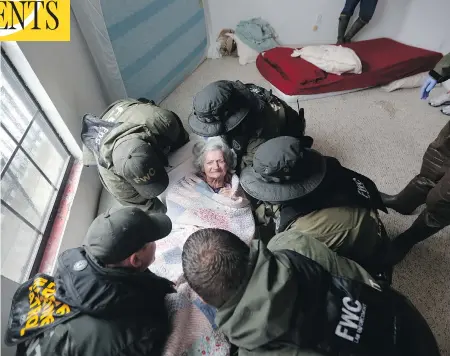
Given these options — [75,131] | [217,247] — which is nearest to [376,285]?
[217,247]

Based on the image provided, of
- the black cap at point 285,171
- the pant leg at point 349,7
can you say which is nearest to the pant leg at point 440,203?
the black cap at point 285,171

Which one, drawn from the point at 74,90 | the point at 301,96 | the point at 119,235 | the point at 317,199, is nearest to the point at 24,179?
the point at 74,90

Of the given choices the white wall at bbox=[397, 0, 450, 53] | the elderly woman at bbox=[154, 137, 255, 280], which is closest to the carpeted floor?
the white wall at bbox=[397, 0, 450, 53]

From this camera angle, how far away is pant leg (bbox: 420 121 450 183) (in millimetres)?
1489

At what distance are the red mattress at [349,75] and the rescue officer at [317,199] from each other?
1667 millimetres

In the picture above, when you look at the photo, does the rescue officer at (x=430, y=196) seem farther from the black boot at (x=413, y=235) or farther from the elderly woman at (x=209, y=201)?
the elderly woman at (x=209, y=201)

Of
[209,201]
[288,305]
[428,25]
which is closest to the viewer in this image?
[288,305]

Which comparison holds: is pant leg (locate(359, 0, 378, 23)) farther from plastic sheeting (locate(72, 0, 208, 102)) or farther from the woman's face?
the woman's face

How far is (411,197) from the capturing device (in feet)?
5.62

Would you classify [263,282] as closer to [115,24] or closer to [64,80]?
[64,80]

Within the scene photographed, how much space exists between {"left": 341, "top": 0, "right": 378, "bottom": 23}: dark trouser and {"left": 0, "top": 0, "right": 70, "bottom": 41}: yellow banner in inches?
105

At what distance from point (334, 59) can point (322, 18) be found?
939mm

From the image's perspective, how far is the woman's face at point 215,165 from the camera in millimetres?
1651

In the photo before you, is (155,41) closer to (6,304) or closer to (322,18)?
(322,18)
